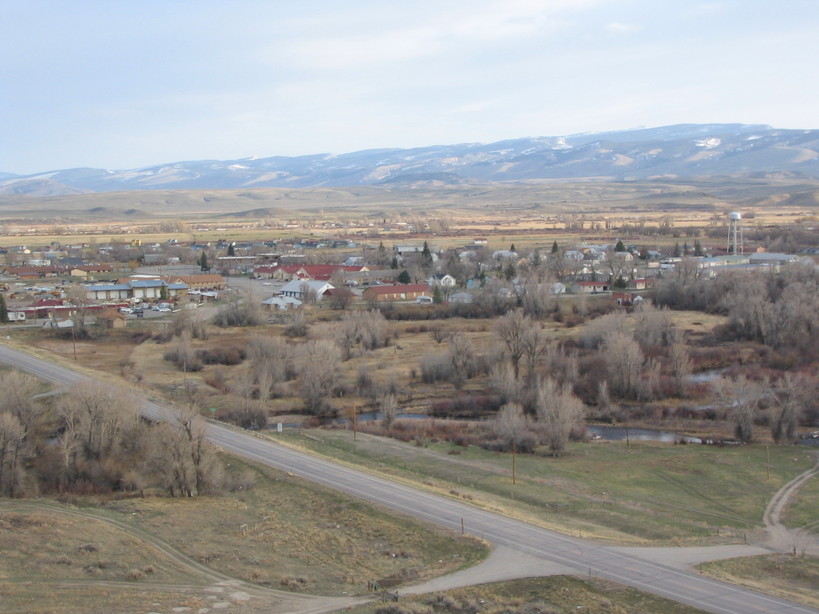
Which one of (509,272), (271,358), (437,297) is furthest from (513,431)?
(509,272)

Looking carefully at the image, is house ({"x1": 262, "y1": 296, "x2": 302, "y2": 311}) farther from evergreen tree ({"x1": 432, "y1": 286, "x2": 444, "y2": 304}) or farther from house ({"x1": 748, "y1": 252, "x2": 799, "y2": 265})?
house ({"x1": 748, "y1": 252, "x2": 799, "y2": 265})

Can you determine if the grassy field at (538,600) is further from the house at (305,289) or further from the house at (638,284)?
the house at (638,284)

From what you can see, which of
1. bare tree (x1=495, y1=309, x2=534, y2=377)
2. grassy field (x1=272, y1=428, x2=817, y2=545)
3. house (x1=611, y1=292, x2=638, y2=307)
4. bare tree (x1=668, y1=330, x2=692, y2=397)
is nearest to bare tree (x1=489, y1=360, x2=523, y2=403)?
bare tree (x1=495, y1=309, x2=534, y2=377)

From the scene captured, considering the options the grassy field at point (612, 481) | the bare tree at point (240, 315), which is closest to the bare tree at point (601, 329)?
Answer: the grassy field at point (612, 481)

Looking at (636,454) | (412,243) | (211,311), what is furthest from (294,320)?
(412,243)

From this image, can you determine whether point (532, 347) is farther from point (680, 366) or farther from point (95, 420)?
point (95, 420)

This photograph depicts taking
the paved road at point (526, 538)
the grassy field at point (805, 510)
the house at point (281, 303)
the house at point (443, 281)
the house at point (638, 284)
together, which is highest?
the house at point (443, 281)
